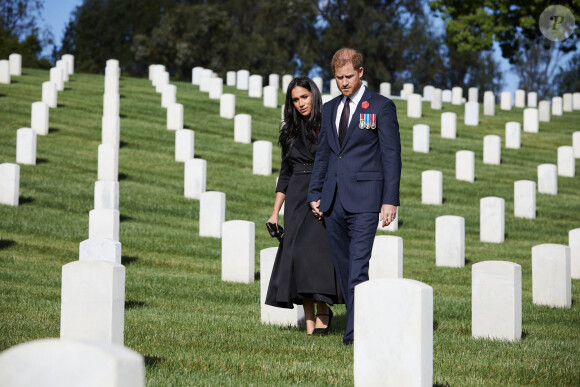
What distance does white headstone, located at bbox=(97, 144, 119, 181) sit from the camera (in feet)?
52.8

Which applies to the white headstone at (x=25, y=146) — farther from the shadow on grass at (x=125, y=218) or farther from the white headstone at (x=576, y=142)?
the white headstone at (x=576, y=142)

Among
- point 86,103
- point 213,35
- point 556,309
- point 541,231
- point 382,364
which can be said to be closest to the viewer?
point 382,364

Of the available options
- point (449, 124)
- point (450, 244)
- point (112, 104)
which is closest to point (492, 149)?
point (449, 124)

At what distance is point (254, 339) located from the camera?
646 cm

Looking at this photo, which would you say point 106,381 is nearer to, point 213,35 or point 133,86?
point 133,86

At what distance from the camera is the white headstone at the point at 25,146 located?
53.9 ft

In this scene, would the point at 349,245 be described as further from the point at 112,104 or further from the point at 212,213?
the point at 112,104

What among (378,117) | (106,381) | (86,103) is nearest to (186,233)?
(378,117)

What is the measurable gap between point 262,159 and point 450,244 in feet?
23.3

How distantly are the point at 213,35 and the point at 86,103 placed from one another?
2080 cm

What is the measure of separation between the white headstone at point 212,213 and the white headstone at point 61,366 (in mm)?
10456

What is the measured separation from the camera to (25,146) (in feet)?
54.1

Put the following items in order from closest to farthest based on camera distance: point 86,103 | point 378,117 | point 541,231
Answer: point 378,117 → point 541,231 → point 86,103

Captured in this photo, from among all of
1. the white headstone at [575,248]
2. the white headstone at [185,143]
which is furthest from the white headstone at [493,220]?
the white headstone at [185,143]
